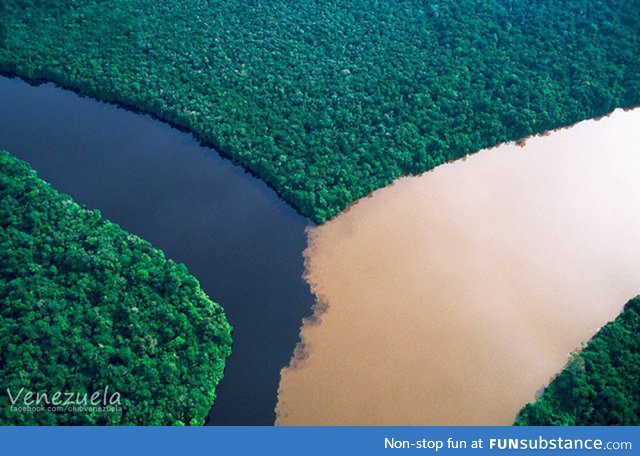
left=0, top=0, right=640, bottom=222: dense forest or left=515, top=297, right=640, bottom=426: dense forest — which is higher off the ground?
left=0, top=0, right=640, bottom=222: dense forest

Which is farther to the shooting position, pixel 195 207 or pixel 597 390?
pixel 195 207

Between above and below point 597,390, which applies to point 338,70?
above

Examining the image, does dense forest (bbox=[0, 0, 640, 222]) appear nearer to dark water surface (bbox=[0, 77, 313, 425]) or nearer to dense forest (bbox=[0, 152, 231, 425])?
dark water surface (bbox=[0, 77, 313, 425])

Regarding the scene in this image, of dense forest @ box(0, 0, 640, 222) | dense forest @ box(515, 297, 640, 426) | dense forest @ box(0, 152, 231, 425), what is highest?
dense forest @ box(0, 0, 640, 222)

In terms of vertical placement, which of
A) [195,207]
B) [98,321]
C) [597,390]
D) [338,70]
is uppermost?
[338,70]

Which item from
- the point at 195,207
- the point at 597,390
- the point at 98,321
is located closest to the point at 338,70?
the point at 195,207

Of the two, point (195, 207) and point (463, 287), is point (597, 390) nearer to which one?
point (463, 287)

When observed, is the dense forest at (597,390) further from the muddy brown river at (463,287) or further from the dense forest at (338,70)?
the dense forest at (338,70)

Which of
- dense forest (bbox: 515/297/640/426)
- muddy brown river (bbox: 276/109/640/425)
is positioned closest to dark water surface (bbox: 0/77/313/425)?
muddy brown river (bbox: 276/109/640/425)
